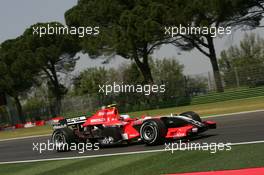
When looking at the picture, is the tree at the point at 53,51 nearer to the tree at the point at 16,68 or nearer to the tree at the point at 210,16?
the tree at the point at 16,68

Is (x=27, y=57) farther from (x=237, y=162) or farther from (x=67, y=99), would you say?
(x=237, y=162)

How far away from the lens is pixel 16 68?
165 feet

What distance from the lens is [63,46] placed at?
158 feet

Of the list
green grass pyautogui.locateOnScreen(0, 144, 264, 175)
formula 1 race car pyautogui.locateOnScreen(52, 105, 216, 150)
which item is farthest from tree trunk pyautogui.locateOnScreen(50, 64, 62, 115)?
green grass pyautogui.locateOnScreen(0, 144, 264, 175)

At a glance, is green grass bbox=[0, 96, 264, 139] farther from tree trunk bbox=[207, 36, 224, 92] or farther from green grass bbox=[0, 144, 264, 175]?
green grass bbox=[0, 144, 264, 175]

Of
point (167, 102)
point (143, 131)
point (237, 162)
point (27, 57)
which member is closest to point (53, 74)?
point (27, 57)

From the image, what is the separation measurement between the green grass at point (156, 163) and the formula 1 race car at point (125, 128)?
Answer: 116cm

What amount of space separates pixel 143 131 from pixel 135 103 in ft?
94.3

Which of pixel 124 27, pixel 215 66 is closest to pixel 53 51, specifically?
pixel 124 27

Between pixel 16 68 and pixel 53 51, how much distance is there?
4.98 metres

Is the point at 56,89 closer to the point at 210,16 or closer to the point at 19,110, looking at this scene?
the point at 19,110

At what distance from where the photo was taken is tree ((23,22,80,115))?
157ft

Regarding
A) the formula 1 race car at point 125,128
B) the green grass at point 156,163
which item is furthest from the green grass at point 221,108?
the green grass at point 156,163

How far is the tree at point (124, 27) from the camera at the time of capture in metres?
36.0
